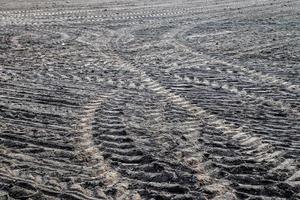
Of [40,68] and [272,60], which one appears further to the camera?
[272,60]

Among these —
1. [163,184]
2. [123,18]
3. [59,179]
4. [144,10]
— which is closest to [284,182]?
[163,184]

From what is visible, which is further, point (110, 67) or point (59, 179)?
point (110, 67)

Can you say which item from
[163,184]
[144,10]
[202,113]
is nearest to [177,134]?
[202,113]

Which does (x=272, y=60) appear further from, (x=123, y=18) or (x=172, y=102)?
(x=123, y=18)

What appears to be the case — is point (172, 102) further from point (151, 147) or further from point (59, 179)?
point (59, 179)

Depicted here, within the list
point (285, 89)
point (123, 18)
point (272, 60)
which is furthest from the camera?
point (123, 18)

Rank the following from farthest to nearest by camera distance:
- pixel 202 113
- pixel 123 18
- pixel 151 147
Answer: pixel 123 18 < pixel 202 113 < pixel 151 147
